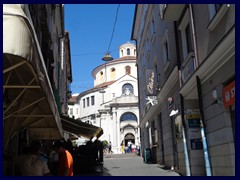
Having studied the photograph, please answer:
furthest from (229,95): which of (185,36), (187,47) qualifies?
(185,36)

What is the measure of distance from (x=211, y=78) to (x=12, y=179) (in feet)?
17.1

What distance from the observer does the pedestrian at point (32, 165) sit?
4.52 metres

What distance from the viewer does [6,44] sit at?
3359mm

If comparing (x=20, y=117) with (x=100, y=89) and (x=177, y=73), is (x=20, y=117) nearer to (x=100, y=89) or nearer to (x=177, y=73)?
A: (x=177, y=73)

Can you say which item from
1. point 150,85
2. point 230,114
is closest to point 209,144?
point 230,114

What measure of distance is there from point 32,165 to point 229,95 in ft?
12.6

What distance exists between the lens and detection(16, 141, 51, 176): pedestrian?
4.52 metres

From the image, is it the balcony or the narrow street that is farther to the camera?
the balcony

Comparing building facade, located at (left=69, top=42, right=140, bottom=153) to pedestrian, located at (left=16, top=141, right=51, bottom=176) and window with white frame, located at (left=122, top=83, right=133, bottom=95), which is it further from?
pedestrian, located at (left=16, top=141, right=51, bottom=176)

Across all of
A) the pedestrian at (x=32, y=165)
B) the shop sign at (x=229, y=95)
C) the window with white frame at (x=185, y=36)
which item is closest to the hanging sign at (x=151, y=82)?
the window with white frame at (x=185, y=36)

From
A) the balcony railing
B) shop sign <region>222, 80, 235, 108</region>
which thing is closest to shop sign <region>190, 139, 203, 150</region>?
the balcony railing

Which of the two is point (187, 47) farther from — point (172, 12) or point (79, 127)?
point (79, 127)

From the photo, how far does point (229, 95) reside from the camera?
612 cm

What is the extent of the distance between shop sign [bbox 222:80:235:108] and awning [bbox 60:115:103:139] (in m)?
6.79
